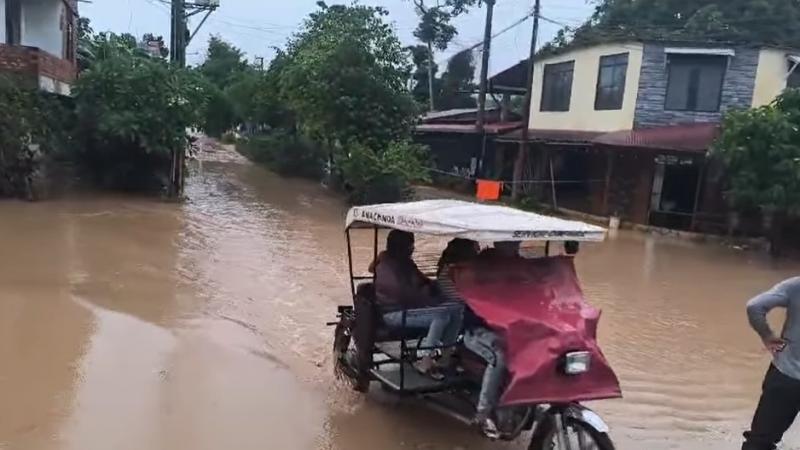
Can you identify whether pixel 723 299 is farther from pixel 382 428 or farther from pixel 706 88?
pixel 706 88

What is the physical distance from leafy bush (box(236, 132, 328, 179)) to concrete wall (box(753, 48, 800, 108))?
14.7m

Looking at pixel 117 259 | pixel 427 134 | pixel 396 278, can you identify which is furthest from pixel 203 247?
pixel 427 134

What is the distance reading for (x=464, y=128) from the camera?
1203 inches

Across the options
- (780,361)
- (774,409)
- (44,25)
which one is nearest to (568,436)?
(774,409)

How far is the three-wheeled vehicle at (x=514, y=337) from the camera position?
4844 millimetres

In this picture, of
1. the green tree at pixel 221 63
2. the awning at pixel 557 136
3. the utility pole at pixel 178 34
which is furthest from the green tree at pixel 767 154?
the green tree at pixel 221 63

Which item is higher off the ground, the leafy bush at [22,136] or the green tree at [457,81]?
the green tree at [457,81]

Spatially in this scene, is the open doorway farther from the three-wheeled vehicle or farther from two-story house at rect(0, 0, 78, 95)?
two-story house at rect(0, 0, 78, 95)

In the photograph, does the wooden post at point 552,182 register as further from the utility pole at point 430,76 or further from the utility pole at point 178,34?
the utility pole at point 430,76

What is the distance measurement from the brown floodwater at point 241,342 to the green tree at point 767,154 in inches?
61.1

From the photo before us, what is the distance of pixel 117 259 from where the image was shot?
39.0 feet

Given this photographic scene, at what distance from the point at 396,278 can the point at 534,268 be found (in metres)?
1.19

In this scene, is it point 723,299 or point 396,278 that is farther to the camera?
point 723,299

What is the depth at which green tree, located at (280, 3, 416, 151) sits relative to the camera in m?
22.6
